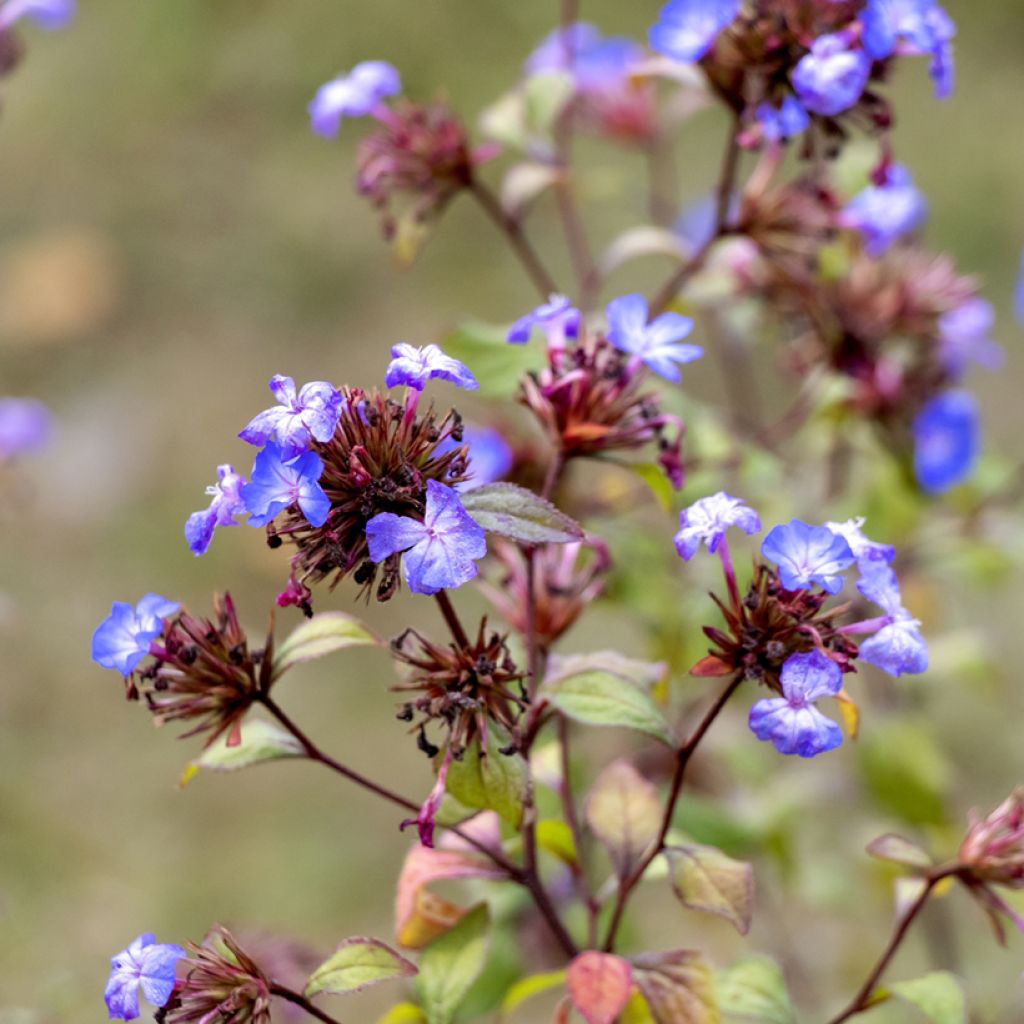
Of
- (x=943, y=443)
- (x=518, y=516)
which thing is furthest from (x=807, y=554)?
(x=943, y=443)

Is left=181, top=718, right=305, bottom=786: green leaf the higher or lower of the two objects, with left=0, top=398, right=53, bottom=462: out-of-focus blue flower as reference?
lower

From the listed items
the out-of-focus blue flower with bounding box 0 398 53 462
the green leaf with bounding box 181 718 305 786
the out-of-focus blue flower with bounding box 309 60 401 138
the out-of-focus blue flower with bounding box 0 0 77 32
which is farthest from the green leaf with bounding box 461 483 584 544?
the out-of-focus blue flower with bounding box 0 398 53 462

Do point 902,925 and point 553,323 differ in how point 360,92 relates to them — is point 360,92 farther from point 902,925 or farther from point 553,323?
point 902,925

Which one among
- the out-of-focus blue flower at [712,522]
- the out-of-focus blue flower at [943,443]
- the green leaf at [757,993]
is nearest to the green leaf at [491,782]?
the out-of-focus blue flower at [712,522]

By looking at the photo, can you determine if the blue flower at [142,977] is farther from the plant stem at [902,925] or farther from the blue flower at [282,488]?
the plant stem at [902,925]

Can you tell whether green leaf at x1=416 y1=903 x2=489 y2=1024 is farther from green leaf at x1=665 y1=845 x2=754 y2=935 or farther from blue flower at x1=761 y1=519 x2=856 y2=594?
blue flower at x1=761 y1=519 x2=856 y2=594

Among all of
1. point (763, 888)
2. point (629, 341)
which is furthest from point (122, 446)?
point (629, 341)

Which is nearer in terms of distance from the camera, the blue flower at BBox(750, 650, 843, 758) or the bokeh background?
the blue flower at BBox(750, 650, 843, 758)

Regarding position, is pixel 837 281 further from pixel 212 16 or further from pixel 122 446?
pixel 212 16
